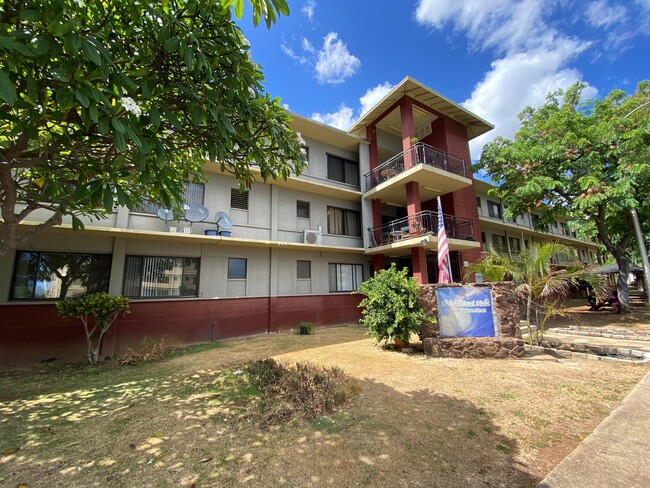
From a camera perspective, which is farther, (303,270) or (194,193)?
(303,270)

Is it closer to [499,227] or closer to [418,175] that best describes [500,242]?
[499,227]

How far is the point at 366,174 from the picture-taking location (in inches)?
589

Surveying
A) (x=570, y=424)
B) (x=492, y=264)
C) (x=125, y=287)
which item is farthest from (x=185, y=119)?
(x=492, y=264)

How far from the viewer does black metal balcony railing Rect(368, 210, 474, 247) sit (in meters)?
12.1

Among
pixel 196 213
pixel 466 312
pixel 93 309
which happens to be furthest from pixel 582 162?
pixel 93 309

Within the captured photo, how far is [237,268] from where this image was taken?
1148 centimetres

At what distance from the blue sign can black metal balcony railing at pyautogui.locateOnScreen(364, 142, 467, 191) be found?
7.34 m

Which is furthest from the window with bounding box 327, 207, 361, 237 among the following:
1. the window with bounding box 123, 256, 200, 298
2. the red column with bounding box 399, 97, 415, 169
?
the window with bounding box 123, 256, 200, 298

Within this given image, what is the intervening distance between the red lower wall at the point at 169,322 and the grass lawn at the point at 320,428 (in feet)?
6.20

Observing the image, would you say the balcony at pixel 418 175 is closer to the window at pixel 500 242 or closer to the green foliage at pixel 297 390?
the window at pixel 500 242

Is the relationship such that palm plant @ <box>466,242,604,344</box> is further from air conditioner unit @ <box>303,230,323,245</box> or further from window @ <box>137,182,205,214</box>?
window @ <box>137,182,205,214</box>

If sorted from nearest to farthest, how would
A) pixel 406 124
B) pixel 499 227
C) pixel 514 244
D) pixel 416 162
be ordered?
pixel 416 162 → pixel 406 124 → pixel 499 227 → pixel 514 244

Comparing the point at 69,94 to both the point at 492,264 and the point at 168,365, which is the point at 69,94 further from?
the point at 492,264

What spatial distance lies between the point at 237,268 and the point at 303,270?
10.2 ft
